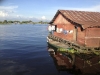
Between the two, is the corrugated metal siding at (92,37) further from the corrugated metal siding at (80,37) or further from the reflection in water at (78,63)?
the reflection in water at (78,63)

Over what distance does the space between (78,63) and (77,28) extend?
20.6 feet

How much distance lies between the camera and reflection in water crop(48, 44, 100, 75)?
1683 centimetres

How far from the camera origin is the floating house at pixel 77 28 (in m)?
21.9

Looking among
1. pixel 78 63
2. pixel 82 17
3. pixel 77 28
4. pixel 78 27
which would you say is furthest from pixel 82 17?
pixel 78 63

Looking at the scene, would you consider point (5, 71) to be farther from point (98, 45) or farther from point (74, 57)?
point (98, 45)

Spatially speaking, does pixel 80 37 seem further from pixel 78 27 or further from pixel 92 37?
pixel 92 37

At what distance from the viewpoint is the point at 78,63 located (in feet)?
64.5

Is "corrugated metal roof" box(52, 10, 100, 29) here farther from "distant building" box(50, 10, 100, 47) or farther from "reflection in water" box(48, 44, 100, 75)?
"reflection in water" box(48, 44, 100, 75)

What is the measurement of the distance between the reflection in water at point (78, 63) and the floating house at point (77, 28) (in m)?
1.66

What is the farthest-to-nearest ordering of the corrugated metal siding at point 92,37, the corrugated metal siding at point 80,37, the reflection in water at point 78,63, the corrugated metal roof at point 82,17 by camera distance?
the corrugated metal roof at point 82,17 < the corrugated metal siding at point 80,37 < the corrugated metal siding at point 92,37 < the reflection in water at point 78,63

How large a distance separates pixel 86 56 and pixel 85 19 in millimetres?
6620

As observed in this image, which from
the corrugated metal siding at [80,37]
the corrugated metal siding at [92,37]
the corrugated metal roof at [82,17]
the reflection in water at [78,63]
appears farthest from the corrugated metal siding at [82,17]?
the reflection in water at [78,63]

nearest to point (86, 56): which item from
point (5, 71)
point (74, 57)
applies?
point (74, 57)

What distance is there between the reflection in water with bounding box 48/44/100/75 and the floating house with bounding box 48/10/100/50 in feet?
5.46
